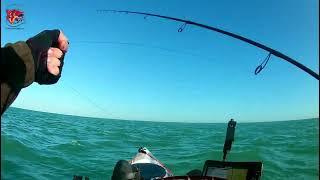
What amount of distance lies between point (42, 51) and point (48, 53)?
0.03 meters

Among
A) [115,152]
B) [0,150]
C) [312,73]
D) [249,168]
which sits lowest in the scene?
[0,150]

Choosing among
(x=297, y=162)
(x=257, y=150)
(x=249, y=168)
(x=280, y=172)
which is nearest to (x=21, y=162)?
(x=280, y=172)

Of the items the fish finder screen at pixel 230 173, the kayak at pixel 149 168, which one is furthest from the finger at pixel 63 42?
the kayak at pixel 149 168

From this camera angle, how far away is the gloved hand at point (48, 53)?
1.76 m

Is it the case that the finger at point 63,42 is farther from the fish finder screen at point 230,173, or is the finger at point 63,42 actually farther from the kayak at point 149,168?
the kayak at point 149,168

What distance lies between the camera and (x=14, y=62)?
5.29 feet

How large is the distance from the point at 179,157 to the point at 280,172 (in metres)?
7.32

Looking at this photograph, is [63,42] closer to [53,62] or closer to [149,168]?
[53,62]

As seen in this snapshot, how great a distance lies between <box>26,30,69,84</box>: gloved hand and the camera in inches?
69.4

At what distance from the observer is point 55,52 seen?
6.02ft

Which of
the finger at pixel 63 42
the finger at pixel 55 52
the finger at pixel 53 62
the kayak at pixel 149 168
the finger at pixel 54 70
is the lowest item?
the finger at pixel 54 70

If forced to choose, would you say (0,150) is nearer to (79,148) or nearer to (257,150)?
(79,148)

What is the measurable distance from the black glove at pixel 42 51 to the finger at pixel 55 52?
20mm

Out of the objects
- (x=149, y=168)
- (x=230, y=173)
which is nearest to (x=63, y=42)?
(x=230, y=173)
